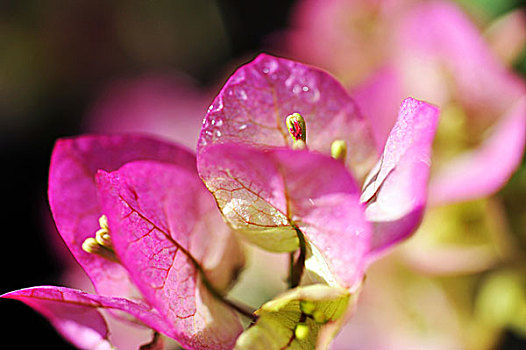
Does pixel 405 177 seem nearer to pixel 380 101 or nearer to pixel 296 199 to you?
pixel 296 199

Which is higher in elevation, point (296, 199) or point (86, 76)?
point (296, 199)

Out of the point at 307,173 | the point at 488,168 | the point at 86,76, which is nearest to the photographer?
the point at 307,173

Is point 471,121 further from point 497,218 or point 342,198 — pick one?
point 342,198

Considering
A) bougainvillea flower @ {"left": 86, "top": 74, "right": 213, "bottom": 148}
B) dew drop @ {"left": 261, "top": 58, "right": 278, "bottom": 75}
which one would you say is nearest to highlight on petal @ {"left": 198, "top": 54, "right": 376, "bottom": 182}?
dew drop @ {"left": 261, "top": 58, "right": 278, "bottom": 75}

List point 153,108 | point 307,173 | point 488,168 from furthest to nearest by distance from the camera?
point 153,108
point 488,168
point 307,173

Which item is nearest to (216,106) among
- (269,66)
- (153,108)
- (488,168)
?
(269,66)

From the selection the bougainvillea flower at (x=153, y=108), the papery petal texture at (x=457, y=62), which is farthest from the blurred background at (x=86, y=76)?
the papery petal texture at (x=457, y=62)
